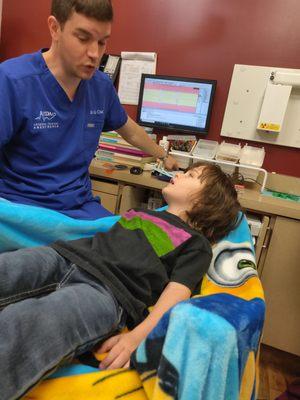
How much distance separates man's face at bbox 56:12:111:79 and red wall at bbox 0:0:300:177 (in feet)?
3.57

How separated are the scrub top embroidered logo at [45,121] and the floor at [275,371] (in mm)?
1505

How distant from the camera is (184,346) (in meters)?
0.66

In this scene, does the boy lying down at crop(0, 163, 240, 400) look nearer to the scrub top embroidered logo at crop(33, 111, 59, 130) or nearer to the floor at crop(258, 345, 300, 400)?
the scrub top embroidered logo at crop(33, 111, 59, 130)

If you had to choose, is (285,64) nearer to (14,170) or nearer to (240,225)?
(240,225)

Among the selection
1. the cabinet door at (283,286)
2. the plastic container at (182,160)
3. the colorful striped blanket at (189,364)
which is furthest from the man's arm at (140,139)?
the colorful striped blanket at (189,364)

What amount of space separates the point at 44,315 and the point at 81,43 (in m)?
0.92

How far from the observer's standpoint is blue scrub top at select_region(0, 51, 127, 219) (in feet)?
3.94

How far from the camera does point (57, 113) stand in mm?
1280

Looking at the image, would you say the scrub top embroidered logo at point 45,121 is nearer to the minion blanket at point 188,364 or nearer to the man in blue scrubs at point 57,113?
the man in blue scrubs at point 57,113

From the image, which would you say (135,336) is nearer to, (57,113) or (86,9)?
(57,113)

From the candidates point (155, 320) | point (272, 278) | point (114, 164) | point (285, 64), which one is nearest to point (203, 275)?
point (155, 320)

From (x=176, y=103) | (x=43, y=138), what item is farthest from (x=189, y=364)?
(x=176, y=103)

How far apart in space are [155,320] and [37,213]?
552 mm

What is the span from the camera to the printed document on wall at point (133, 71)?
228 cm
